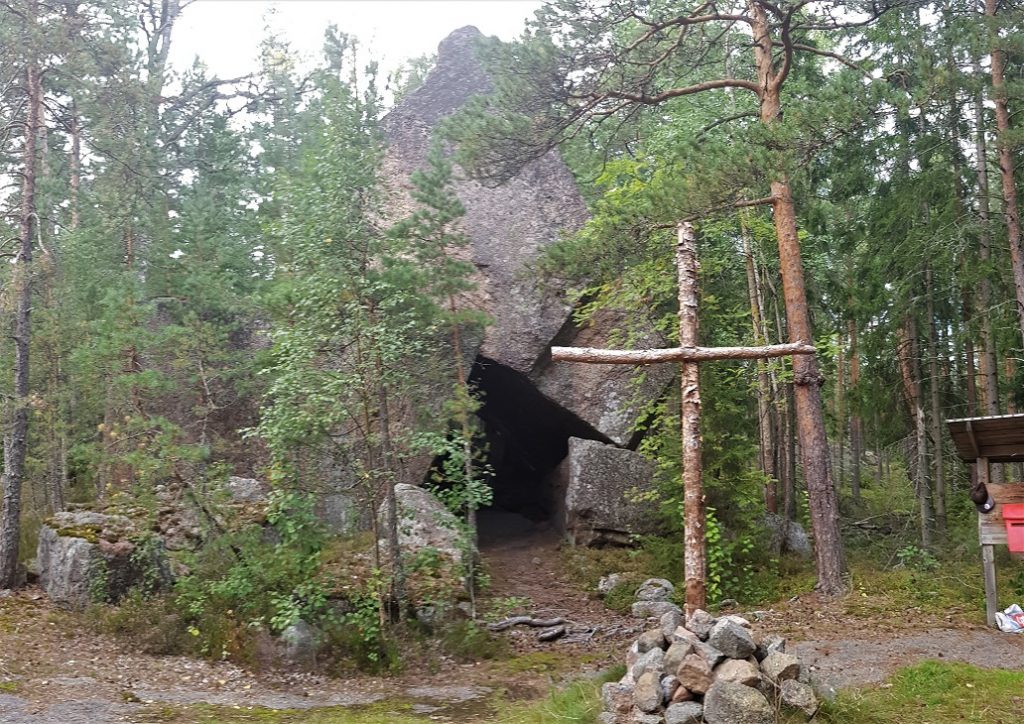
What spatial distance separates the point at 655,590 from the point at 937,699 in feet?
20.9

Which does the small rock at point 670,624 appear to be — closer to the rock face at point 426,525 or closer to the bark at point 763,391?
the rock face at point 426,525

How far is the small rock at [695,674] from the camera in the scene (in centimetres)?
711

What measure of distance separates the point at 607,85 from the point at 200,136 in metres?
13.7

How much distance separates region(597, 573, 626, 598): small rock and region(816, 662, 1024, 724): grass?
21.0ft

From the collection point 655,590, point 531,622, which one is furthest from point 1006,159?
point 531,622

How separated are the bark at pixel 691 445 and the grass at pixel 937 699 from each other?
1716 millimetres

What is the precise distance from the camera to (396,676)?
10992mm

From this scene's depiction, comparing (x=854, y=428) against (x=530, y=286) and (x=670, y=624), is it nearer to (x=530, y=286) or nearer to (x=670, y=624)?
(x=530, y=286)

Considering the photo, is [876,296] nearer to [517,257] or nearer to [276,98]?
[517,257]

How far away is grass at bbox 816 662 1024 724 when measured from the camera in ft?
24.0

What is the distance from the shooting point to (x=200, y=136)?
875 inches

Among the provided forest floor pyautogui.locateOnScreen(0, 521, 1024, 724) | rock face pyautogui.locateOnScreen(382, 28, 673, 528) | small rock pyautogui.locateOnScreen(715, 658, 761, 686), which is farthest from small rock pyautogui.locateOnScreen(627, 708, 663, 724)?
rock face pyautogui.locateOnScreen(382, 28, 673, 528)

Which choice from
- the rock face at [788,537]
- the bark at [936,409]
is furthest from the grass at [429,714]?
the bark at [936,409]

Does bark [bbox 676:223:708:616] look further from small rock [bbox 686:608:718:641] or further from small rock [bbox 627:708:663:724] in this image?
small rock [bbox 627:708:663:724]
